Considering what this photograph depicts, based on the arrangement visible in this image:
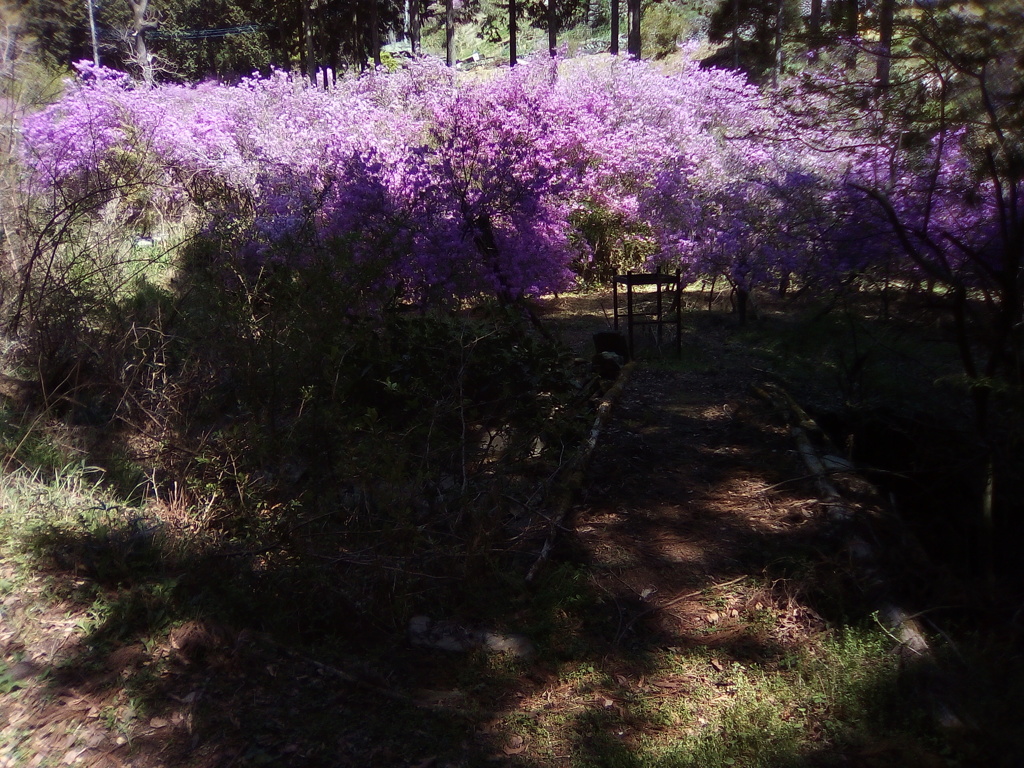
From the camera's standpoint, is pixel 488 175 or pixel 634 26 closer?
pixel 488 175

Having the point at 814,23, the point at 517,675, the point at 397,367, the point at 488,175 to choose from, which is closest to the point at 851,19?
the point at 814,23

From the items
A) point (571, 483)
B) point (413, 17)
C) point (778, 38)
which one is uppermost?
point (413, 17)

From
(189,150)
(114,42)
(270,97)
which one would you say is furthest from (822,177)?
(114,42)

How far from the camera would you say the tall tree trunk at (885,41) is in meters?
4.47

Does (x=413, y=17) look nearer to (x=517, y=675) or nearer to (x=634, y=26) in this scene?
(x=634, y=26)

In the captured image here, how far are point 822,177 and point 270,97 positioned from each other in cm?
1351

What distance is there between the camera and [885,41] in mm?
4605

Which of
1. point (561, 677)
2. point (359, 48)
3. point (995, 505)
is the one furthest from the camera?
point (359, 48)

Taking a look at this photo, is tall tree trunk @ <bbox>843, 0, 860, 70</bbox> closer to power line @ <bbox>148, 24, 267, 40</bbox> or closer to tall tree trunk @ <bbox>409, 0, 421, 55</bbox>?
tall tree trunk @ <bbox>409, 0, 421, 55</bbox>

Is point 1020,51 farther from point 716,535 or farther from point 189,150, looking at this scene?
point 189,150

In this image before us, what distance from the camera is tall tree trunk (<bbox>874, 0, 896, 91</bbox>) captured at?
4.47m

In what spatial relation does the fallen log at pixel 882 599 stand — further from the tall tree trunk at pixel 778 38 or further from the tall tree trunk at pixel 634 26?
the tall tree trunk at pixel 634 26

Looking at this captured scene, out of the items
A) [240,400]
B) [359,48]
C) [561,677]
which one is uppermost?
[359,48]

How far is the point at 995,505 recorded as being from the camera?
15.7ft
